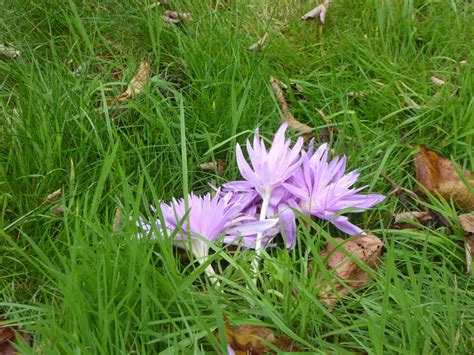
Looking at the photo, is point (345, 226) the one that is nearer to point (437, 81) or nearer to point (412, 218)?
point (412, 218)

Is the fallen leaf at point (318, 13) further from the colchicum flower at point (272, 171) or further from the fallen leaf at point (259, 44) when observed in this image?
the colchicum flower at point (272, 171)

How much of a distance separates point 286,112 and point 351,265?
0.79 m

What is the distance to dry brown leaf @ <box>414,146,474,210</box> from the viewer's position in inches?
87.0

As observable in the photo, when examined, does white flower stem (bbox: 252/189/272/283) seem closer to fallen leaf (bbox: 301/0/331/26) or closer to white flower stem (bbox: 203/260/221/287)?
white flower stem (bbox: 203/260/221/287)

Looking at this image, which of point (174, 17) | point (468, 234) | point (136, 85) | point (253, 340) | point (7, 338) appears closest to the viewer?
point (253, 340)

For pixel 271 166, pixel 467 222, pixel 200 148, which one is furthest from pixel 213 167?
pixel 467 222

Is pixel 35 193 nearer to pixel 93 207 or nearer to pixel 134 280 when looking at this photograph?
pixel 93 207

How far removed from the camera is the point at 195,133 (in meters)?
2.40

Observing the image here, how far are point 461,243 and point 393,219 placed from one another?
0.73 ft

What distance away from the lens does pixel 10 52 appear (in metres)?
2.75

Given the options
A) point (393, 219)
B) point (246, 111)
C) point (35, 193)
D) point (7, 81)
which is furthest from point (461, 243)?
point (7, 81)

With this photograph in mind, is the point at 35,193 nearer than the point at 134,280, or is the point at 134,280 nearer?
the point at 134,280

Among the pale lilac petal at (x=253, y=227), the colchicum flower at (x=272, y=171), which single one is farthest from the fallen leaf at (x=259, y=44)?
the pale lilac petal at (x=253, y=227)

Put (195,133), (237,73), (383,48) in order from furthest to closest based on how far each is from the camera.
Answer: (383,48) < (237,73) < (195,133)
